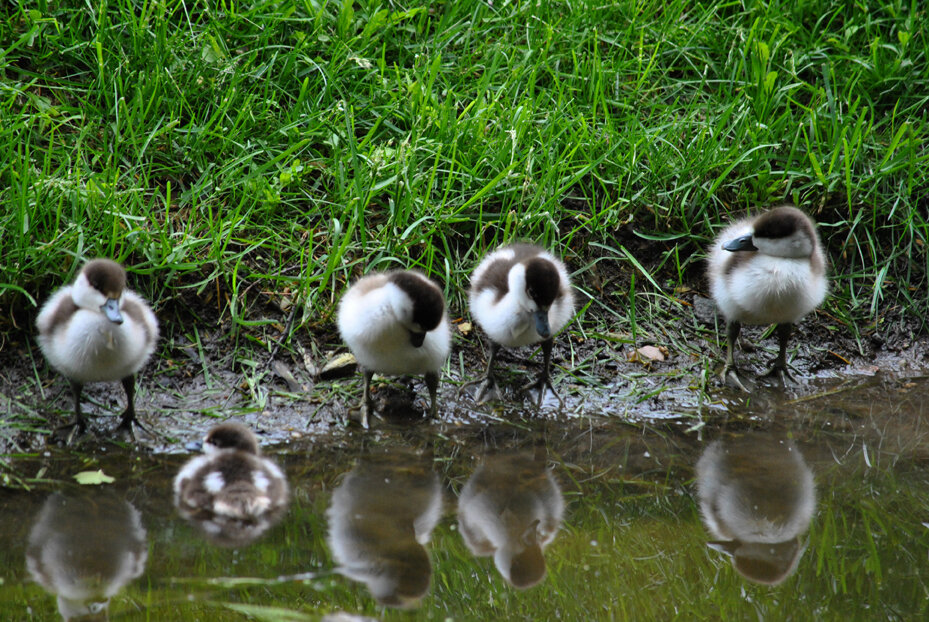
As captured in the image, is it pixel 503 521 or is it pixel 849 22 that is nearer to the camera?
pixel 503 521

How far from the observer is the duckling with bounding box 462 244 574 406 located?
504cm

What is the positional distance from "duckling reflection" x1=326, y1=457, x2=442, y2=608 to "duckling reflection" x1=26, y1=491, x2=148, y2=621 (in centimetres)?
77

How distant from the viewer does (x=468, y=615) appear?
10.7ft

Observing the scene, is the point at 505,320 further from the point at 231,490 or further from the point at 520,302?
the point at 231,490

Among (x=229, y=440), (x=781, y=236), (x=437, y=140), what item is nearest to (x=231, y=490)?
(x=229, y=440)

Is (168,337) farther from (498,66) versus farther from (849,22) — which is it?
(849,22)

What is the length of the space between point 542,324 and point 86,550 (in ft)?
8.42

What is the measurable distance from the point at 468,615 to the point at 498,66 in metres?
4.58

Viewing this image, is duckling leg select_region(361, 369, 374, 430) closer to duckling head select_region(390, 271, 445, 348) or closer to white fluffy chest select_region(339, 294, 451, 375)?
white fluffy chest select_region(339, 294, 451, 375)

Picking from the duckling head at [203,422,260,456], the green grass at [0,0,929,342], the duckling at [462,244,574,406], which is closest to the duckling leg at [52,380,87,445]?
the green grass at [0,0,929,342]

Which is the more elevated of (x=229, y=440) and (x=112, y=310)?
(x=112, y=310)

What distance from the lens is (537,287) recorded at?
501 centimetres

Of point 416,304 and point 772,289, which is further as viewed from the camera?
point 772,289

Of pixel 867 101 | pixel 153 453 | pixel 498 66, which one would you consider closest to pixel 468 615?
pixel 153 453
